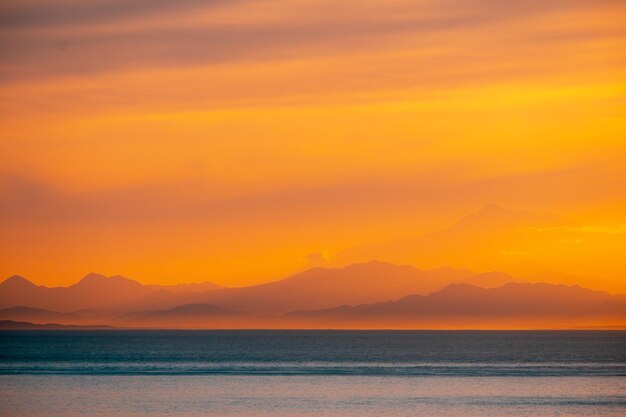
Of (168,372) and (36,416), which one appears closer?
(36,416)

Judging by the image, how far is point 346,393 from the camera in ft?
211

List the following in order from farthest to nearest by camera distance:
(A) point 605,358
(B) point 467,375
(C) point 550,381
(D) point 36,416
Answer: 1. (A) point 605,358
2. (B) point 467,375
3. (C) point 550,381
4. (D) point 36,416

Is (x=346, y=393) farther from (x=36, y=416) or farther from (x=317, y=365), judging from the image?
(x=317, y=365)

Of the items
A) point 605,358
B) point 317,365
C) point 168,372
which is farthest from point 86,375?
point 605,358

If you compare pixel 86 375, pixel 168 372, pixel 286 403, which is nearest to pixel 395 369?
pixel 168 372

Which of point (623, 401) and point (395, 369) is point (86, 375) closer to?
A: point (395, 369)

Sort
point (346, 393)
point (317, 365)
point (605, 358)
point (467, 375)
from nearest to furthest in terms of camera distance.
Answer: point (346, 393)
point (467, 375)
point (317, 365)
point (605, 358)

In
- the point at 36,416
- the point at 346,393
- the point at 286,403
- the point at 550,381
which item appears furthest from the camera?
the point at 550,381

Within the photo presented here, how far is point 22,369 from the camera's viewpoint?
88.4 metres

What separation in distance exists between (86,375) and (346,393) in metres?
25.2

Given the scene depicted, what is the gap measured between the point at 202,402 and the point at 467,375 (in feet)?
89.8

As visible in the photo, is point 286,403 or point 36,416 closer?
point 36,416

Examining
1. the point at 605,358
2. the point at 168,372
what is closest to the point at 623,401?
the point at 168,372

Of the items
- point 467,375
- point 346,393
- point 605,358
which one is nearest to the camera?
point 346,393
